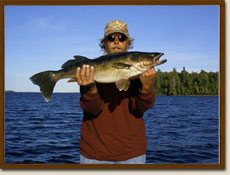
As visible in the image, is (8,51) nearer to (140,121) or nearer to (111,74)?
(111,74)

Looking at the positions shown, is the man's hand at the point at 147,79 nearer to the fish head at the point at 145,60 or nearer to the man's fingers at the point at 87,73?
the fish head at the point at 145,60

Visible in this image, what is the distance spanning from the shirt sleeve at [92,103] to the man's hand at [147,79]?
0.53 meters

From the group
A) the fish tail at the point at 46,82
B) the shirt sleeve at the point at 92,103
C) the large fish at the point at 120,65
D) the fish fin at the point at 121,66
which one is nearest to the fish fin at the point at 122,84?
the large fish at the point at 120,65

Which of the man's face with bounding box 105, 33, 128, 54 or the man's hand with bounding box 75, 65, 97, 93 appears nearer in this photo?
the man's hand with bounding box 75, 65, 97, 93

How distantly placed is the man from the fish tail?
0.45 meters

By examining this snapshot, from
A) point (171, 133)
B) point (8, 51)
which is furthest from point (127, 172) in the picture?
point (171, 133)

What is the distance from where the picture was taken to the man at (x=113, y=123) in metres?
3.21

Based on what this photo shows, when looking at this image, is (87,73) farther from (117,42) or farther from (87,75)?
(117,42)

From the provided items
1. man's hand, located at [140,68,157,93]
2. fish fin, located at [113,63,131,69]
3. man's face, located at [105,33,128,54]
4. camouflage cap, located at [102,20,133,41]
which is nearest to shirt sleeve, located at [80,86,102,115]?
fish fin, located at [113,63,131,69]

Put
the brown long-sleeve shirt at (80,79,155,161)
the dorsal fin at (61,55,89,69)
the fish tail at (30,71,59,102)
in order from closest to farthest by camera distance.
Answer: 1. the brown long-sleeve shirt at (80,79,155,161)
2. the dorsal fin at (61,55,89,69)
3. the fish tail at (30,71,59,102)

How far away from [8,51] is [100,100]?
2.14 meters

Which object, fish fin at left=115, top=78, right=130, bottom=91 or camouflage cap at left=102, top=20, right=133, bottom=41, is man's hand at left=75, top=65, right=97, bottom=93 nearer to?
fish fin at left=115, top=78, right=130, bottom=91

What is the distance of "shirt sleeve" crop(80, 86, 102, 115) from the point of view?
3160 millimetres

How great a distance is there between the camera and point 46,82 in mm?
3564
